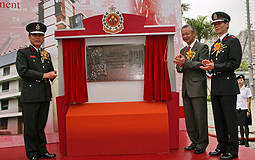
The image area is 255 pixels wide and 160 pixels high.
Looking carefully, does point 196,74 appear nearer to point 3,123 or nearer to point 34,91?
point 34,91

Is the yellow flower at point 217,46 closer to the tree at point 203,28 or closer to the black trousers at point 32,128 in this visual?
the black trousers at point 32,128

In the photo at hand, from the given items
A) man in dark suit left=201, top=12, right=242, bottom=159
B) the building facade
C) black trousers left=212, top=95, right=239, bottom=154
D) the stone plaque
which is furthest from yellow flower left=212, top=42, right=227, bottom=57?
the building facade

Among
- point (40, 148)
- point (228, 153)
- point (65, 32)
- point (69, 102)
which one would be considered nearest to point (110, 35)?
point (65, 32)

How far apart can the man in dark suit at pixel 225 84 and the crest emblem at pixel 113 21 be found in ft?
4.55

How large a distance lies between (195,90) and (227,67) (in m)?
0.60

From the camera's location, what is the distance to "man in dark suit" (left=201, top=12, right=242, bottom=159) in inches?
111

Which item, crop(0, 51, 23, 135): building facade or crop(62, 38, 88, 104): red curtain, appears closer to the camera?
crop(62, 38, 88, 104): red curtain

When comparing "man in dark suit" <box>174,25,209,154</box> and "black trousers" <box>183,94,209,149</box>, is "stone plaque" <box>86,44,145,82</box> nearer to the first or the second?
"man in dark suit" <box>174,25,209,154</box>

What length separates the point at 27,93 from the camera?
3090 mm

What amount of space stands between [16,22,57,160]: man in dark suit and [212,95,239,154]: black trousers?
2410 mm

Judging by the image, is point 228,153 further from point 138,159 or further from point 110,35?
point 110,35

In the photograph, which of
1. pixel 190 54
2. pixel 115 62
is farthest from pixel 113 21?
pixel 190 54

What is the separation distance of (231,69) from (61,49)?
257cm

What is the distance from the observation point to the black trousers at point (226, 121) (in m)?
2.82
